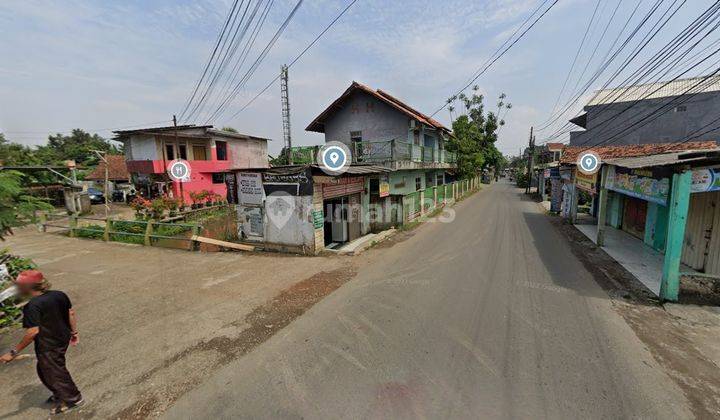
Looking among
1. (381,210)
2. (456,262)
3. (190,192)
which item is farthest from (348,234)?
(190,192)

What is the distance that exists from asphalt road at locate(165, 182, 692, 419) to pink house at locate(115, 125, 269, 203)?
1809 centimetres

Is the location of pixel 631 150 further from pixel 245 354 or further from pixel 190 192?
pixel 190 192

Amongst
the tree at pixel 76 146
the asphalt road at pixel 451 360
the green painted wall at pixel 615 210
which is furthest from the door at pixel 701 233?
the tree at pixel 76 146

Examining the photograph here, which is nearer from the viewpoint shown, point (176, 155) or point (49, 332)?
point (49, 332)

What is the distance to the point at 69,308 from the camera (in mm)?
3439

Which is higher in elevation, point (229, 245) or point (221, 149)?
point (221, 149)

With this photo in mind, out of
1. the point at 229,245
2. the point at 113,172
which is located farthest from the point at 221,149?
the point at 229,245

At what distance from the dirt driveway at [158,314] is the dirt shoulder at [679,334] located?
5.78 metres

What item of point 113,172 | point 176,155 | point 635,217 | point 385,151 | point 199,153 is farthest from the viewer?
point 113,172

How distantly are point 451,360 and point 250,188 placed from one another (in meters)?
8.54

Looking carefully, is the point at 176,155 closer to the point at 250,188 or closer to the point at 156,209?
the point at 156,209

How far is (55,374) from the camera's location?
3.26 m

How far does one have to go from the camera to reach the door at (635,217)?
36.7ft

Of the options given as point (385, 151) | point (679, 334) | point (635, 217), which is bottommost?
point (679, 334)
